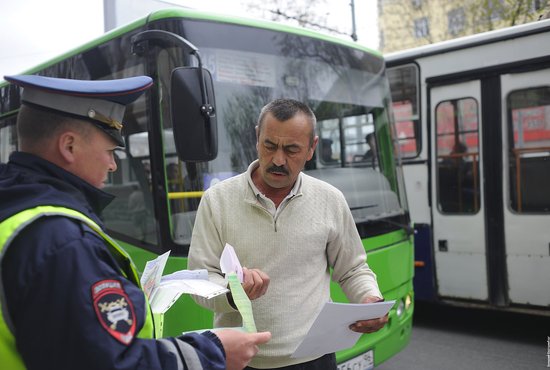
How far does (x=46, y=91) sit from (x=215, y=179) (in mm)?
2065

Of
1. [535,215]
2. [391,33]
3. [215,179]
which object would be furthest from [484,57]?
[391,33]

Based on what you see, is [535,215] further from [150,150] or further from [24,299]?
[24,299]

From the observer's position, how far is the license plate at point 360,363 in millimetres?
3684

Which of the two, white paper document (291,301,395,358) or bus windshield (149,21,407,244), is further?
bus windshield (149,21,407,244)

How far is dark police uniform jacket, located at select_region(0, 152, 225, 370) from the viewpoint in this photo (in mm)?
1180

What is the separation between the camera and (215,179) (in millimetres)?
3461

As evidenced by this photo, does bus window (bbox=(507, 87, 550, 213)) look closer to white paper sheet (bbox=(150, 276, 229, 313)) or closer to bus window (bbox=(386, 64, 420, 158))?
bus window (bbox=(386, 64, 420, 158))

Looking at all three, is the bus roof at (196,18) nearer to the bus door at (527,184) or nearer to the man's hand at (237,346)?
the bus door at (527,184)

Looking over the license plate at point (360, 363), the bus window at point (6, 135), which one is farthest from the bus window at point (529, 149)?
the bus window at point (6, 135)

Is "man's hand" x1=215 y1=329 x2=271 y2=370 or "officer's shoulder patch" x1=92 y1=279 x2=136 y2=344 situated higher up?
"officer's shoulder patch" x1=92 y1=279 x2=136 y2=344

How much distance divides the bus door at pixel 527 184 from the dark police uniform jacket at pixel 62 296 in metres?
5.05

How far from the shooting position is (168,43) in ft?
11.2

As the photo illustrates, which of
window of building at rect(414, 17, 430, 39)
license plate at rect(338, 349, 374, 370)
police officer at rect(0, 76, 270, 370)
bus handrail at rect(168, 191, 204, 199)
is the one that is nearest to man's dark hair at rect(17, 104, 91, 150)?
police officer at rect(0, 76, 270, 370)

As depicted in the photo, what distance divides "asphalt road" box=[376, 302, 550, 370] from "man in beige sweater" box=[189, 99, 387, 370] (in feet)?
11.1
